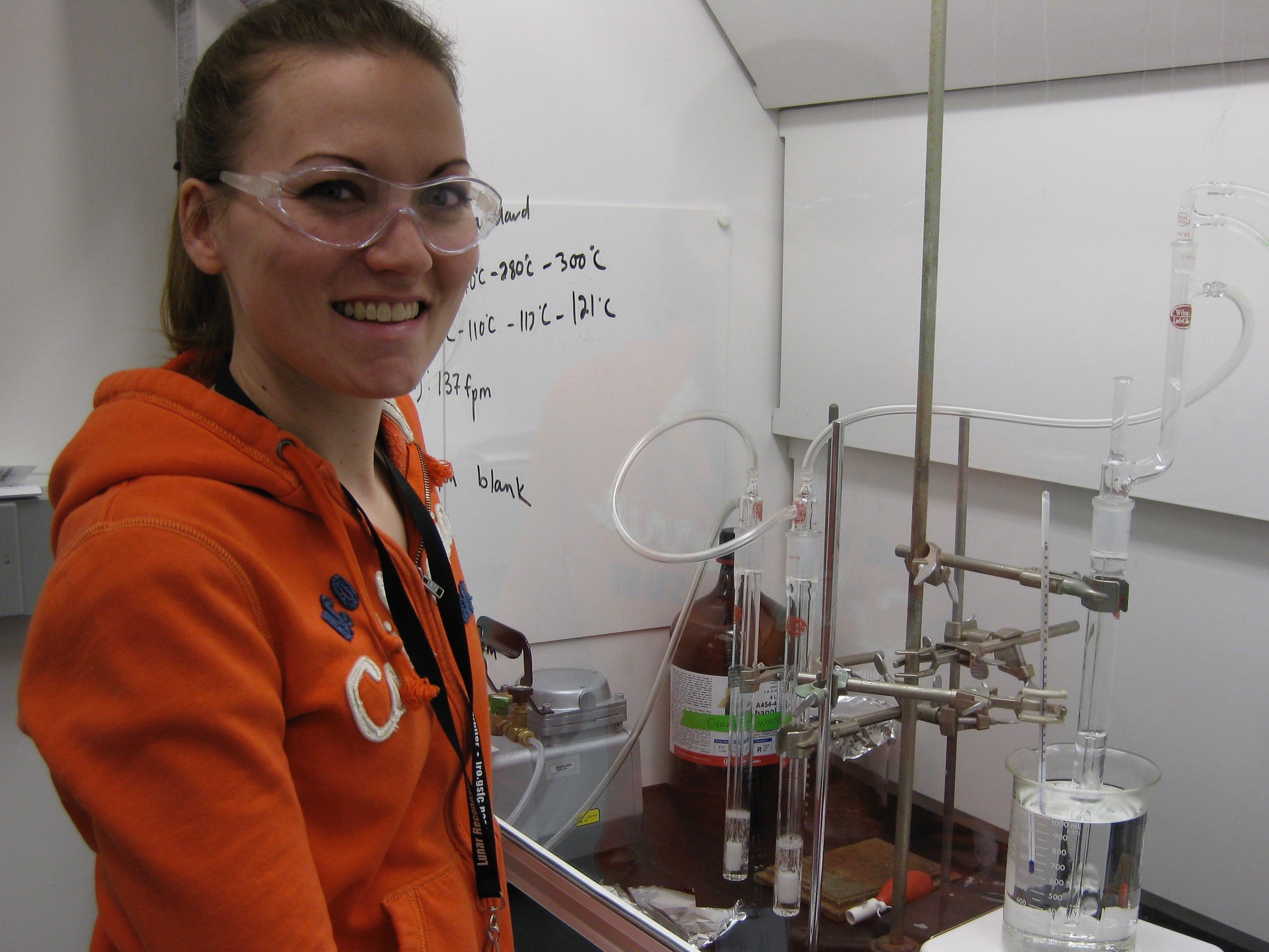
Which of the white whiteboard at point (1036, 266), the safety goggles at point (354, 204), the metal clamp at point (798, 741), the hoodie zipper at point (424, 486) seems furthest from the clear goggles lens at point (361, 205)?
the metal clamp at point (798, 741)

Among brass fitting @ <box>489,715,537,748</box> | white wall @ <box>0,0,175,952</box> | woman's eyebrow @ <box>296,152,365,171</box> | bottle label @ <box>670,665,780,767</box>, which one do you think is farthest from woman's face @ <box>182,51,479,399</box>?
white wall @ <box>0,0,175,952</box>

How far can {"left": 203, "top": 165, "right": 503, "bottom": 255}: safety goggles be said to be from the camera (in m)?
0.64

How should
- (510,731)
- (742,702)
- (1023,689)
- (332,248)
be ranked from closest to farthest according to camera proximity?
(332,248) < (1023,689) < (742,702) < (510,731)

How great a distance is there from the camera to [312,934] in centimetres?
57

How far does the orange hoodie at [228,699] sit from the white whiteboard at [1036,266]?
508 millimetres

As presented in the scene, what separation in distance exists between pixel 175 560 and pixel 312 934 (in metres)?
0.22

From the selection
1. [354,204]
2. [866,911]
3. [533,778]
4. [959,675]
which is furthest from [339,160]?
[533,778]

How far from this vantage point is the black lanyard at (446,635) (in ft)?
2.28

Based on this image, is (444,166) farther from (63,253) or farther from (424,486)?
(63,253)

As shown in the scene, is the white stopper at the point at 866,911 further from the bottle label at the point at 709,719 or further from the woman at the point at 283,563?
Result: the woman at the point at 283,563

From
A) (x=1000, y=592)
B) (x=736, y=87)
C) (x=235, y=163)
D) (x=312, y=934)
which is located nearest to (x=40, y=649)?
(x=312, y=934)

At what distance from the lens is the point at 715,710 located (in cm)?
115

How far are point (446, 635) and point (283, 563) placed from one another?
6.7 inches

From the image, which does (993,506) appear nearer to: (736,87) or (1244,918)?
(1244,918)
